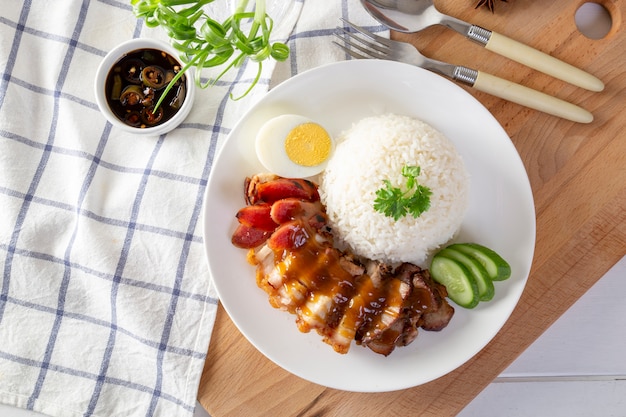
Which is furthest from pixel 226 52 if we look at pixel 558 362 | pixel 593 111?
pixel 558 362

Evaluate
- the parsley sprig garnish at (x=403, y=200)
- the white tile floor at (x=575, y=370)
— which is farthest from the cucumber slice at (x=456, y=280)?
the white tile floor at (x=575, y=370)

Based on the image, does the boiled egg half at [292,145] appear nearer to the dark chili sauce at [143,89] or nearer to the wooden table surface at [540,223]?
the dark chili sauce at [143,89]

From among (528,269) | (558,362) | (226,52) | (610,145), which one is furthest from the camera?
(558,362)

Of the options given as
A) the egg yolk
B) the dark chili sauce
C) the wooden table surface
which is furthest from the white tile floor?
the dark chili sauce

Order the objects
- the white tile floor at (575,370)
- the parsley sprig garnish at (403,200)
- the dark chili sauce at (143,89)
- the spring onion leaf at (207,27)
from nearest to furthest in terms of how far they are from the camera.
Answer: the spring onion leaf at (207,27), the parsley sprig garnish at (403,200), the dark chili sauce at (143,89), the white tile floor at (575,370)

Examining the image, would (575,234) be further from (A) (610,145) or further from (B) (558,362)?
(B) (558,362)

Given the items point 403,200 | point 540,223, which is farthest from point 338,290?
point 540,223

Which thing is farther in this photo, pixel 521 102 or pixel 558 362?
pixel 558 362

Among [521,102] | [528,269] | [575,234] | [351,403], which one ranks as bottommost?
[351,403]
